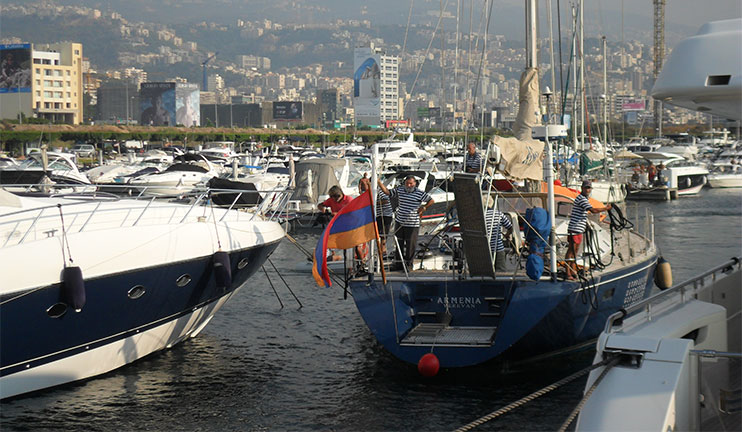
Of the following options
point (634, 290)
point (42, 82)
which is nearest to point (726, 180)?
point (634, 290)

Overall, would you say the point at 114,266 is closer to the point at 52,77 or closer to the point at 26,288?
the point at 26,288

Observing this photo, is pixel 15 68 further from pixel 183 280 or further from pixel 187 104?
pixel 183 280

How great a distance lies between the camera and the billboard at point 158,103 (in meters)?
165

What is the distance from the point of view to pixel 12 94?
479 ft

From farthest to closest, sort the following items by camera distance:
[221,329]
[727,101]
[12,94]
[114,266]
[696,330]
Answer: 1. [12,94]
2. [221,329]
3. [114,266]
4. [696,330]
5. [727,101]

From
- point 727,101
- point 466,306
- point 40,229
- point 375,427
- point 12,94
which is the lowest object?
point 375,427

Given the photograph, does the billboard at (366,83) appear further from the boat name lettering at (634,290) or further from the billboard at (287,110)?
the boat name lettering at (634,290)

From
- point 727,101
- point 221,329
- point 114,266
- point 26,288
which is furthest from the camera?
point 221,329

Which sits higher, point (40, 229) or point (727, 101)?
point (727, 101)

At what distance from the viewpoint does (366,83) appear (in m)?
192

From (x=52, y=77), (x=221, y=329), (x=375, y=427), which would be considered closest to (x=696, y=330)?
(x=375, y=427)

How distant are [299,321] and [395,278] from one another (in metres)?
4.39

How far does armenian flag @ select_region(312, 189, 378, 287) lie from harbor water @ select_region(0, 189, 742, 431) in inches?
65.8

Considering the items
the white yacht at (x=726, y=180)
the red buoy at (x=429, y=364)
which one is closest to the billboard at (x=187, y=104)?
the white yacht at (x=726, y=180)
